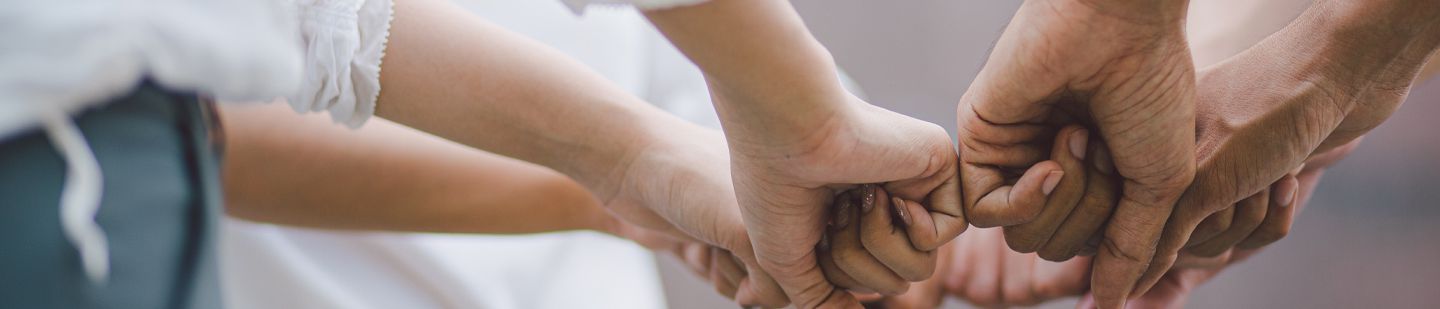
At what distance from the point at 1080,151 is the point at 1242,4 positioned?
0.33m

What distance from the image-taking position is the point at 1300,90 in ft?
2.20

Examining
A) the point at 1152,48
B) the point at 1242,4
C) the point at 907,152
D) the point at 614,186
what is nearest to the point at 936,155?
the point at 907,152

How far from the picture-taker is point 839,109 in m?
0.63

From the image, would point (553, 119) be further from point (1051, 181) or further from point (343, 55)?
point (1051, 181)

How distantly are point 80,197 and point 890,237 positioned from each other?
0.48 m

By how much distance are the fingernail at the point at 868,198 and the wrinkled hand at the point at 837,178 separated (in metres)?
A: 0.01

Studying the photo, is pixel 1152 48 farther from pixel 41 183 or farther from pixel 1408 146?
pixel 1408 146

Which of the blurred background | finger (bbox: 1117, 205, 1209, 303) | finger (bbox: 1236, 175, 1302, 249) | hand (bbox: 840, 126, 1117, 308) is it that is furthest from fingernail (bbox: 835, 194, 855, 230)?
the blurred background

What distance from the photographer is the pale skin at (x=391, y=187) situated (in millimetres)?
981

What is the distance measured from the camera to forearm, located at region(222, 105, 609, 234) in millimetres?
982

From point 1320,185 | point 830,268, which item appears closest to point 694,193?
point 830,268

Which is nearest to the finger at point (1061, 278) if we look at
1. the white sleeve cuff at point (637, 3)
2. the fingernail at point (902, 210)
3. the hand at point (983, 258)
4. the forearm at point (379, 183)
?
the hand at point (983, 258)

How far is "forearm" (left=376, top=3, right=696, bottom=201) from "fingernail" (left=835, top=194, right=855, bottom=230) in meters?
0.15

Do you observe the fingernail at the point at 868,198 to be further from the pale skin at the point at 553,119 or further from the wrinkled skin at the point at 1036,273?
the wrinkled skin at the point at 1036,273
